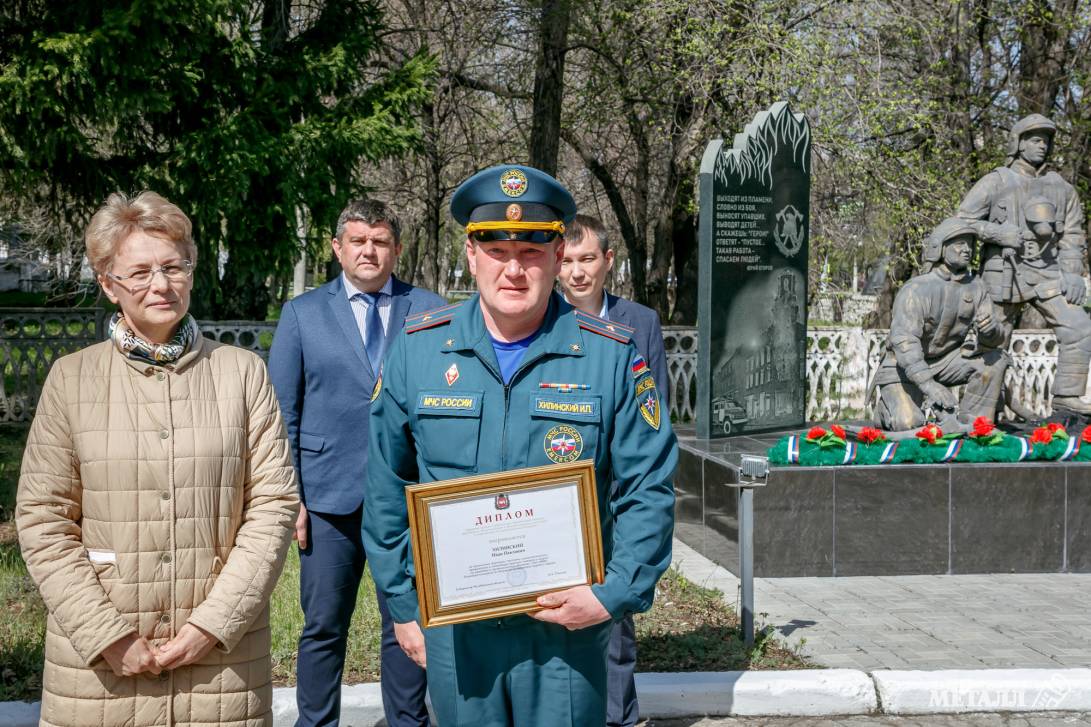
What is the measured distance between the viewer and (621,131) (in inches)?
830

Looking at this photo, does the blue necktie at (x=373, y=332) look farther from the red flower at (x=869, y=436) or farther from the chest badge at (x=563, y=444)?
the red flower at (x=869, y=436)

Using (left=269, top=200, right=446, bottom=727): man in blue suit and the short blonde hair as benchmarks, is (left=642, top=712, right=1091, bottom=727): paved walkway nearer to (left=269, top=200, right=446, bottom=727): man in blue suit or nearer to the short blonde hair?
(left=269, top=200, right=446, bottom=727): man in blue suit

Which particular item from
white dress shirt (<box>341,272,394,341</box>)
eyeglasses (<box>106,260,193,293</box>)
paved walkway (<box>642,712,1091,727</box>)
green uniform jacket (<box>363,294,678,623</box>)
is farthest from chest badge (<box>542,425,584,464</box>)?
paved walkway (<box>642,712,1091,727</box>)

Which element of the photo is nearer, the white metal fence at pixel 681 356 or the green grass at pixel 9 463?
the green grass at pixel 9 463

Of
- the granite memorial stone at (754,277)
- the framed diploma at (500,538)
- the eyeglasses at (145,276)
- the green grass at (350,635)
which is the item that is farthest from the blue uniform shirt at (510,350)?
the granite memorial stone at (754,277)

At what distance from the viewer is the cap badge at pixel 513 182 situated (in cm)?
299

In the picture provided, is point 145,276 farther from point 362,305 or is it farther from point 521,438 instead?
point 362,305

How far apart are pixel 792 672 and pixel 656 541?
2.72m

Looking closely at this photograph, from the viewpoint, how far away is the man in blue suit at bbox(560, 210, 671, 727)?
15.1 ft

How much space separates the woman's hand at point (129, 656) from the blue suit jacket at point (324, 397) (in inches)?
52.3

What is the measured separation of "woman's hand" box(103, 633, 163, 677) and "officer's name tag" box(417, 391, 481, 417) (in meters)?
0.94

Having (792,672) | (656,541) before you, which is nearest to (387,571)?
(656,541)

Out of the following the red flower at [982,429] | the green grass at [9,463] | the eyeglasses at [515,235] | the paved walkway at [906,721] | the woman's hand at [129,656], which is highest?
the eyeglasses at [515,235]

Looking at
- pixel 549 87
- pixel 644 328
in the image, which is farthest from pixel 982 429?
pixel 549 87
